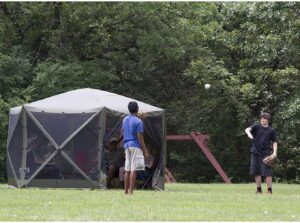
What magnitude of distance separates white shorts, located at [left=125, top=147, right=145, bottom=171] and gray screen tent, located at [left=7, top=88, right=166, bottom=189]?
3.09 m

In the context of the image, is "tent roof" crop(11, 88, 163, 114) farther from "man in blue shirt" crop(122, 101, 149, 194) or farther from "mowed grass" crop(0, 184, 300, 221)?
"mowed grass" crop(0, 184, 300, 221)

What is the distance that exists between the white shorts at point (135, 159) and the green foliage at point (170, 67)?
438 inches

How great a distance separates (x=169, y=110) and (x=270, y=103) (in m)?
4.39

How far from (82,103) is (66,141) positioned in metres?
1.03

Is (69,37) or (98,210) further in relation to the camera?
(69,37)

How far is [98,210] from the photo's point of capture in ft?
30.3

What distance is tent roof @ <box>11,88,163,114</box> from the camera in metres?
15.7

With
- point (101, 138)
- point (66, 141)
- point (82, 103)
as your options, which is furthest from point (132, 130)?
point (82, 103)

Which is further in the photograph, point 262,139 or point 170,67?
point 170,67

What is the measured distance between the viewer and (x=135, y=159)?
39.9 feet

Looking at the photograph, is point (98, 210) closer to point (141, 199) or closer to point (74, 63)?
point (141, 199)

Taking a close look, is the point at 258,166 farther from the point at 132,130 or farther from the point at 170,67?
the point at 170,67

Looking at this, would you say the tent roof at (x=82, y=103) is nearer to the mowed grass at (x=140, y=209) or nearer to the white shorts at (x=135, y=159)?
the white shorts at (x=135, y=159)

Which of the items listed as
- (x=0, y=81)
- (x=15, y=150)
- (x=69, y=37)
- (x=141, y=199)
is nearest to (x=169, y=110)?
(x=69, y=37)
